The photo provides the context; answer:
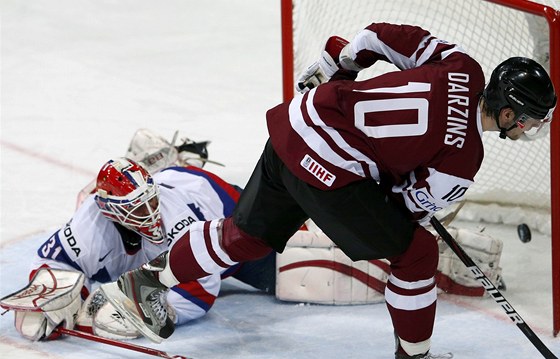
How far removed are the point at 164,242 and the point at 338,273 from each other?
1.85 feet

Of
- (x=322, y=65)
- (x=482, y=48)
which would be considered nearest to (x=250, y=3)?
(x=482, y=48)

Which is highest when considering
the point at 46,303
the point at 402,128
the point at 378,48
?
the point at 378,48

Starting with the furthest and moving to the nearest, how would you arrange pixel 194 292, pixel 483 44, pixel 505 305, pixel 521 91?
pixel 483 44 → pixel 194 292 → pixel 505 305 → pixel 521 91

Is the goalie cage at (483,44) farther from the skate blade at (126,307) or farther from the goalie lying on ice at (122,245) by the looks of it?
the skate blade at (126,307)

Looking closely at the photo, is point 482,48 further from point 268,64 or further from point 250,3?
point 250,3

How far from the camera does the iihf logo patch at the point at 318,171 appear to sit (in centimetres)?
295

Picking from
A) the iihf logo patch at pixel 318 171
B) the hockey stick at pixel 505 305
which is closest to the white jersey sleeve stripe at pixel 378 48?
the iihf logo patch at pixel 318 171

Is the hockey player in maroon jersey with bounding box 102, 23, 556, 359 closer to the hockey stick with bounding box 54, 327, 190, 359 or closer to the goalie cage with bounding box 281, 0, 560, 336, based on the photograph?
the hockey stick with bounding box 54, 327, 190, 359

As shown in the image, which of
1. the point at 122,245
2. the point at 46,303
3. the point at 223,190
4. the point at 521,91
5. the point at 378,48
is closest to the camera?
the point at 521,91

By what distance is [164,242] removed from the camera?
3613mm

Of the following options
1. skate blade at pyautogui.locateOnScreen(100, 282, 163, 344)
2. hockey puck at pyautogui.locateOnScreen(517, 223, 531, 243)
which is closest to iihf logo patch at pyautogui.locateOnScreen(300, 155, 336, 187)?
skate blade at pyautogui.locateOnScreen(100, 282, 163, 344)

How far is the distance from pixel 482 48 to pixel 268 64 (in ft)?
7.51

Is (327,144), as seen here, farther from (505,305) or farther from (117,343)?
(117,343)

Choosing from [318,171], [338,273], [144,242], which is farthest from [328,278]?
[318,171]
